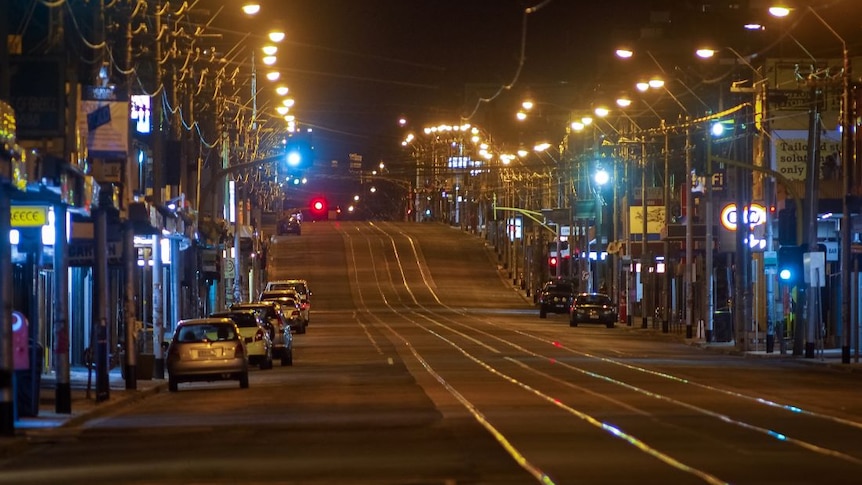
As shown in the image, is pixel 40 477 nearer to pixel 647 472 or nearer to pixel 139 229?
pixel 647 472

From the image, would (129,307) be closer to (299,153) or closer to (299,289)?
(299,153)

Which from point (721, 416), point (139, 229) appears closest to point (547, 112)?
point (139, 229)

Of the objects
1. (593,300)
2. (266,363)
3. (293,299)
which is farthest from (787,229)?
(593,300)

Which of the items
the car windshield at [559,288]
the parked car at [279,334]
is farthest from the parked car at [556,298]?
the parked car at [279,334]

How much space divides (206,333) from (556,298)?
52.2m

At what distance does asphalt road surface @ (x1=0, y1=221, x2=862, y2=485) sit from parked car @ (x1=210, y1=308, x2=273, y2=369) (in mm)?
865

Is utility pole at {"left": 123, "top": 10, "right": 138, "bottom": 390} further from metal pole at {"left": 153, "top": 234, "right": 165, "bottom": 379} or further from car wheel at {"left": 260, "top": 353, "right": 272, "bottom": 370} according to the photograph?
car wheel at {"left": 260, "top": 353, "right": 272, "bottom": 370}

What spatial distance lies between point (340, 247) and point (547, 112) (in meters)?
52.8

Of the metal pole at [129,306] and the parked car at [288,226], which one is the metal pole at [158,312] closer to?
the metal pole at [129,306]

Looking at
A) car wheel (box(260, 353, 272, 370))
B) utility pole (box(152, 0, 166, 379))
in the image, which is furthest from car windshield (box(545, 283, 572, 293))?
utility pole (box(152, 0, 166, 379))

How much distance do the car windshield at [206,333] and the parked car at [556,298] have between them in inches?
1986

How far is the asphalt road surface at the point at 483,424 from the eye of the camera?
16.7 meters

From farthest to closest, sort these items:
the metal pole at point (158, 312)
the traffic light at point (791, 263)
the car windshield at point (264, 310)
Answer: the traffic light at point (791, 263), the car windshield at point (264, 310), the metal pole at point (158, 312)

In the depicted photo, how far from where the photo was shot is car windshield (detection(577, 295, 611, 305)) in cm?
7362
